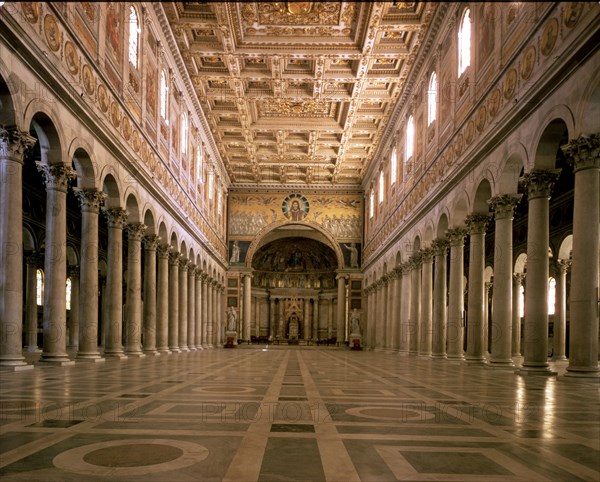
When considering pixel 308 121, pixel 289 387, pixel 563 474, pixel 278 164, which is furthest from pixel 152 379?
pixel 278 164

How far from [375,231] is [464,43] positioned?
24.0 m

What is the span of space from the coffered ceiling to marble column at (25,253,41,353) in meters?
12.6

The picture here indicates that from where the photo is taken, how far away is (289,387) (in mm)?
10453

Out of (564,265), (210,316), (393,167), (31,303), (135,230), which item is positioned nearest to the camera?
(135,230)

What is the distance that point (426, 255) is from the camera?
2736 centimetres

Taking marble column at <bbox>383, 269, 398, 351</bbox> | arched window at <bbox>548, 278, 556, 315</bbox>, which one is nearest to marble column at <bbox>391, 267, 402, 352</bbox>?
marble column at <bbox>383, 269, 398, 351</bbox>

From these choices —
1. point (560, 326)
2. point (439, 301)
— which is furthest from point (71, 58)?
point (560, 326)

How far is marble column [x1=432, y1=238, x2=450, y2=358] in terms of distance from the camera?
24.5 m

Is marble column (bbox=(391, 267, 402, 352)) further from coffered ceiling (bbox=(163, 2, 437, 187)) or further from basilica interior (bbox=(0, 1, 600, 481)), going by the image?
coffered ceiling (bbox=(163, 2, 437, 187))

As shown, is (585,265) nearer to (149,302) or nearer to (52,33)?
(52,33)

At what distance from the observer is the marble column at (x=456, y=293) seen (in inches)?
888

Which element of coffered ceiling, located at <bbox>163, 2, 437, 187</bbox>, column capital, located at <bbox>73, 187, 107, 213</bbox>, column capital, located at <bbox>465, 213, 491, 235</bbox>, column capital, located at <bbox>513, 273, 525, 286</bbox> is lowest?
column capital, located at <bbox>513, 273, 525, 286</bbox>

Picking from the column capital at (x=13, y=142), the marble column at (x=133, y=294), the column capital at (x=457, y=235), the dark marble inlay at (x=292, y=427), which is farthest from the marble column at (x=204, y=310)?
the dark marble inlay at (x=292, y=427)

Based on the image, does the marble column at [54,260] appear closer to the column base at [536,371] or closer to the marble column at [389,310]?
the column base at [536,371]
